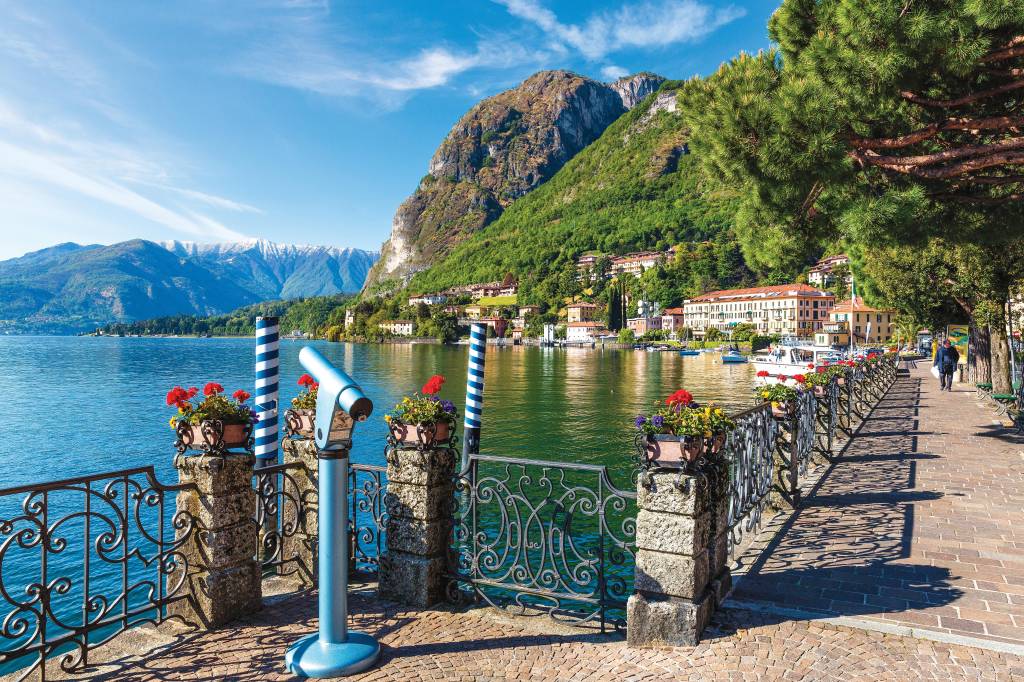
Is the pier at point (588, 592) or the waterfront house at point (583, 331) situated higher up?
the waterfront house at point (583, 331)

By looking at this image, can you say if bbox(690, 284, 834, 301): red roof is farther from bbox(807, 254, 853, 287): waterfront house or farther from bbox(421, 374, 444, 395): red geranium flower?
bbox(421, 374, 444, 395): red geranium flower

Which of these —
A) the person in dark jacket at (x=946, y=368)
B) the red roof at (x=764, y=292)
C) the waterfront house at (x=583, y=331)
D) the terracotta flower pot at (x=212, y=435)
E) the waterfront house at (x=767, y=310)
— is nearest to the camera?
the terracotta flower pot at (x=212, y=435)

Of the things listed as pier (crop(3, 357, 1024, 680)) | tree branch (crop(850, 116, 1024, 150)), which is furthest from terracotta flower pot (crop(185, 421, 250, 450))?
tree branch (crop(850, 116, 1024, 150))

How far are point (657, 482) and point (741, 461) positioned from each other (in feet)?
7.19

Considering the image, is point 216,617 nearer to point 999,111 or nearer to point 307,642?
point 307,642

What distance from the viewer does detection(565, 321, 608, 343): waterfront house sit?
479 ft

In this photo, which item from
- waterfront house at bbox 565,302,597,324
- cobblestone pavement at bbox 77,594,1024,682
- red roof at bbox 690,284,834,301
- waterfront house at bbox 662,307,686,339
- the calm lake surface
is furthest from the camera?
waterfront house at bbox 565,302,597,324

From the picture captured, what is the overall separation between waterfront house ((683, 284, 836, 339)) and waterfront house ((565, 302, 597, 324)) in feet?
94.6

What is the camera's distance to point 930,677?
3896 mm

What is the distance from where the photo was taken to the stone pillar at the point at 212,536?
4.71 meters

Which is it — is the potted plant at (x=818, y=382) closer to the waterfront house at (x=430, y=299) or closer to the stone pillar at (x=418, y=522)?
the stone pillar at (x=418, y=522)

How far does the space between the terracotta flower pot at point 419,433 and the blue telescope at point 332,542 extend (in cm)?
85

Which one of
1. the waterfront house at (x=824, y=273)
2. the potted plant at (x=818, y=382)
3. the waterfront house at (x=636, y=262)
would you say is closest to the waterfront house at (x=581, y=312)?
the waterfront house at (x=636, y=262)

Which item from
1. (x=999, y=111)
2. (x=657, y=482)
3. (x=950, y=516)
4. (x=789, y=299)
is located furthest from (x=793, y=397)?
(x=789, y=299)
